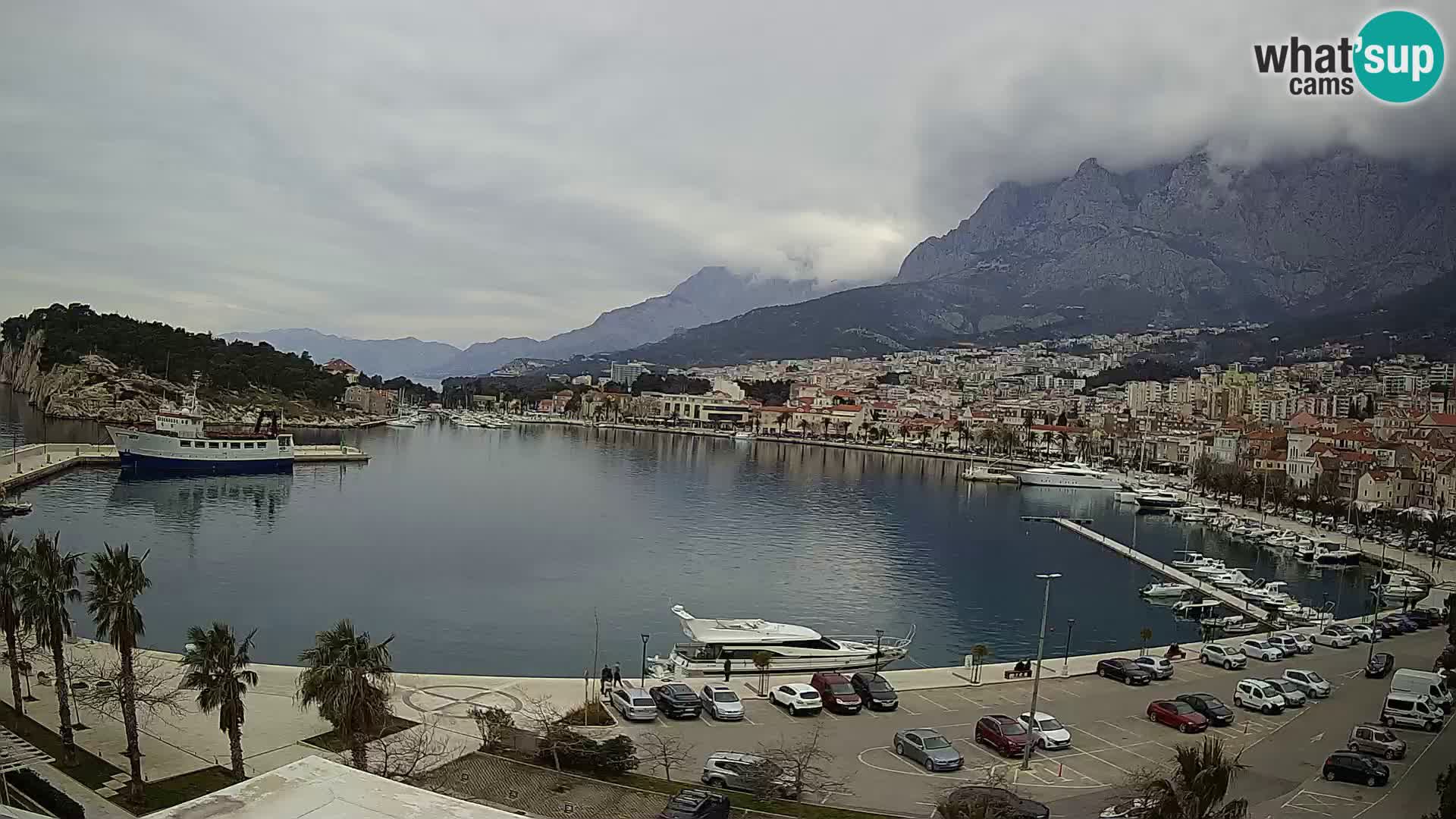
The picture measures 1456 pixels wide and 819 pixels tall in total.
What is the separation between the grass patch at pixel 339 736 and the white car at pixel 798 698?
17.7 ft

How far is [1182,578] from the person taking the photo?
99.2ft

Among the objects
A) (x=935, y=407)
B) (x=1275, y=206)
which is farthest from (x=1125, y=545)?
(x=1275, y=206)

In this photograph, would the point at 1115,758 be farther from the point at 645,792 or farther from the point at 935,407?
the point at 935,407

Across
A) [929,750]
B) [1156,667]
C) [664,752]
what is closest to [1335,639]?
[1156,667]

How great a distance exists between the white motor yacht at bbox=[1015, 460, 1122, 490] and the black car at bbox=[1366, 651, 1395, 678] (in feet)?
142

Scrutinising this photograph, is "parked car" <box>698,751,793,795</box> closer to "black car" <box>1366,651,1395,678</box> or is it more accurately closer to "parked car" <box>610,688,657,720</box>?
"parked car" <box>610,688,657,720</box>

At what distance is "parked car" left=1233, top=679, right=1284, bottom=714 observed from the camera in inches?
593

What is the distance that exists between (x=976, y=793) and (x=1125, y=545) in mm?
31301

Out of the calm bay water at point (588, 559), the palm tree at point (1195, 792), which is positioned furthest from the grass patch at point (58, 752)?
the palm tree at point (1195, 792)

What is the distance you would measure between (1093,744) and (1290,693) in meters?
5.02

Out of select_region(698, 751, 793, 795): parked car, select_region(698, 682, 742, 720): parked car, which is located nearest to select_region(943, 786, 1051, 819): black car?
select_region(698, 751, 793, 795): parked car

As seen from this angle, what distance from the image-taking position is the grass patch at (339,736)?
39.1ft

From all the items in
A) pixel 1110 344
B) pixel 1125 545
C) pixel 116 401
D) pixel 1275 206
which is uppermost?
pixel 1275 206

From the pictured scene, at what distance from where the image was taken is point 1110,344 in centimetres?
16325
